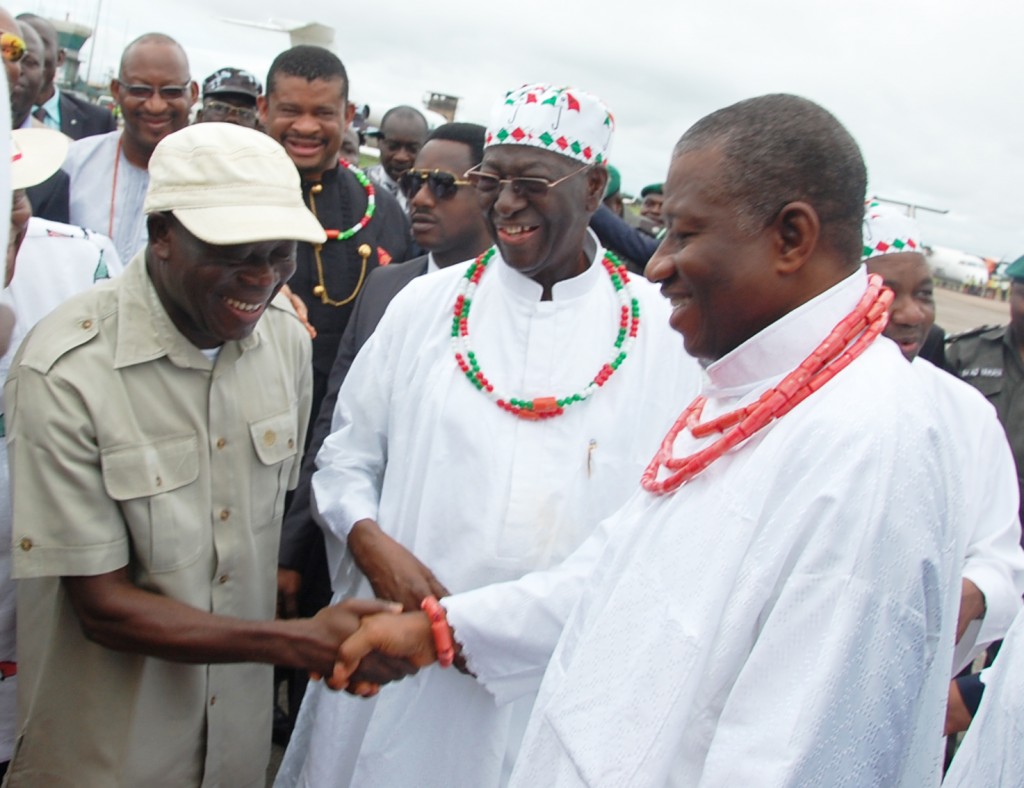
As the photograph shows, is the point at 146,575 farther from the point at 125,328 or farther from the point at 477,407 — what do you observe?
the point at 477,407

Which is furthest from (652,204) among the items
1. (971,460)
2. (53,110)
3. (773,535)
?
(773,535)

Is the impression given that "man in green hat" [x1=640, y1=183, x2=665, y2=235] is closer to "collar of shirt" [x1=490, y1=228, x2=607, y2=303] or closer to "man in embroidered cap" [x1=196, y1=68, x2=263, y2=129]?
"man in embroidered cap" [x1=196, y1=68, x2=263, y2=129]

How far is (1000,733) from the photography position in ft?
4.93

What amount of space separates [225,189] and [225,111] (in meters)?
3.64

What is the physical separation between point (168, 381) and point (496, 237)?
1.09 m

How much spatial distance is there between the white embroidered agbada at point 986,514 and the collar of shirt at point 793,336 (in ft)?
3.16

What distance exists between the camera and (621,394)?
267cm

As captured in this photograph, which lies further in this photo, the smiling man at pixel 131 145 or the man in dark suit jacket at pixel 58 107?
the man in dark suit jacket at pixel 58 107

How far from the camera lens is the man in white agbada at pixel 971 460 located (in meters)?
2.47

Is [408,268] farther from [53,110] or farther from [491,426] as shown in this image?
[53,110]

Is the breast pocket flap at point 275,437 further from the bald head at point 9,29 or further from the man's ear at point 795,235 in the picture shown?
the bald head at point 9,29

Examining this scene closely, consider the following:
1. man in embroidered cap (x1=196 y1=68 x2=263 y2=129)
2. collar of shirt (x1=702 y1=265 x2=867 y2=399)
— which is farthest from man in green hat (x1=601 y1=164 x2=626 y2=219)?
collar of shirt (x1=702 y1=265 x2=867 y2=399)

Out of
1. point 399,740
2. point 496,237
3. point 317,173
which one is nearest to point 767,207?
point 496,237

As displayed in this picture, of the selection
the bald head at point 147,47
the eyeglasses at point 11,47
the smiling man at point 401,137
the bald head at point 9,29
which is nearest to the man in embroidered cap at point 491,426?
the eyeglasses at point 11,47
